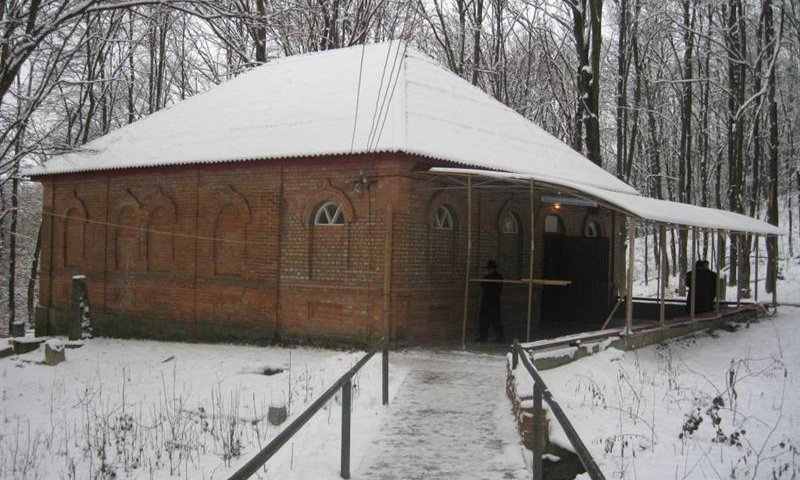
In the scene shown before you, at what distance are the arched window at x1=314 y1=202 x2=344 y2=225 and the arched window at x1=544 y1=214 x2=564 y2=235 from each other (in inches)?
238

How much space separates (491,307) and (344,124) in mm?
4843

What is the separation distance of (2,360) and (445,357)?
9.68 metres

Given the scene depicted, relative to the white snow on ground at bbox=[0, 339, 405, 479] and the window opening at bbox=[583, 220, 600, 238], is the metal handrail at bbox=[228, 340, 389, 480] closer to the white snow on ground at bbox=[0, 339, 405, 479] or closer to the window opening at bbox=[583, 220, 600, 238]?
the white snow on ground at bbox=[0, 339, 405, 479]

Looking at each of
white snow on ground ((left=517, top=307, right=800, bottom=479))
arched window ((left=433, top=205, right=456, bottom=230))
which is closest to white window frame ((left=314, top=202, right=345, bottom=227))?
arched window ((left=433, top=205, right=456, bottom=230))

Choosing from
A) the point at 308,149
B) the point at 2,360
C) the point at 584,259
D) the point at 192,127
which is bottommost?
the point at 2,360

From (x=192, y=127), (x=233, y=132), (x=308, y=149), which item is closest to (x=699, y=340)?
(x=308, y=149)

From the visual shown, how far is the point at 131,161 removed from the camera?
1672cm

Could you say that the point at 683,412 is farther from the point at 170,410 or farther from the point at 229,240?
the point at 229,240

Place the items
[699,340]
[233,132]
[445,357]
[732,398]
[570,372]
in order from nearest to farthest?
[732,398] → [570,372] → [445,357] → [699,340] → [233,132]

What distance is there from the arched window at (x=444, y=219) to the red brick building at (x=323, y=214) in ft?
0.13

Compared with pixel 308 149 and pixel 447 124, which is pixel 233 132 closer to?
pixel 308 149

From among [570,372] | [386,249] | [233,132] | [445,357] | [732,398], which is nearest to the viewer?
[732,398]

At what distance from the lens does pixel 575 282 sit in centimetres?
1659

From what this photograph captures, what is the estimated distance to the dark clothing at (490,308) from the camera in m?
13.3
